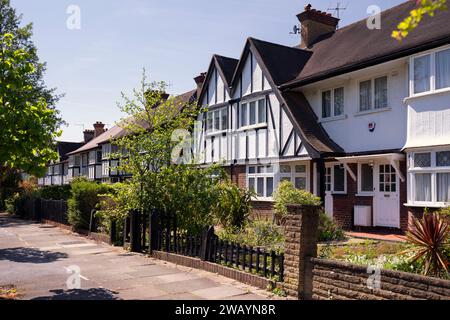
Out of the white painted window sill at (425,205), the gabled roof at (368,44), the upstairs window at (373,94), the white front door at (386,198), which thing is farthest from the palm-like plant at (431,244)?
the upstairs window at (373,94)

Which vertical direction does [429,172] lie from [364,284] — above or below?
above

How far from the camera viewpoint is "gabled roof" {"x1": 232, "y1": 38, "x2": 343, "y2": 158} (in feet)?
55.5

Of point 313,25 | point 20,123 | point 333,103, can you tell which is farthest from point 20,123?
point 313,25

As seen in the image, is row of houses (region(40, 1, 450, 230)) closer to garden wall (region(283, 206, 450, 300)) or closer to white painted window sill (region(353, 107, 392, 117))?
white painted window sill (region(353, 107, 392, 117))

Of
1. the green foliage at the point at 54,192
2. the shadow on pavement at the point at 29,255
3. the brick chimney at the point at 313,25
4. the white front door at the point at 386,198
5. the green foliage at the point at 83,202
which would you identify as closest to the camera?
the shadow on pavement at the point at 29,255

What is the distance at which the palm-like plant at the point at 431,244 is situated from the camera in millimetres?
6539

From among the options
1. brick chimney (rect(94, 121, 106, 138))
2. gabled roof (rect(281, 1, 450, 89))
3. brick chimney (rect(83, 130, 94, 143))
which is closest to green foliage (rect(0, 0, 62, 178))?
gabled roof (rect(281, 1, 450, 89))

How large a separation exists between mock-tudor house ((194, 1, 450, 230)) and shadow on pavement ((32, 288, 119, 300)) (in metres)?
6.42

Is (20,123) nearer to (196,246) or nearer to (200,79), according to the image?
(196,246)

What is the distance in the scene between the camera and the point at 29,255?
1250 centimetres

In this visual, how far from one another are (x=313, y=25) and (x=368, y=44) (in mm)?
6665

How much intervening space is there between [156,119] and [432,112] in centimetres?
826

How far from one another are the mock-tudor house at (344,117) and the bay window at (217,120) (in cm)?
5

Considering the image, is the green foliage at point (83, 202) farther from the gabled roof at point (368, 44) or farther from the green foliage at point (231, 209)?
the gabled roof at point (368, 44)
